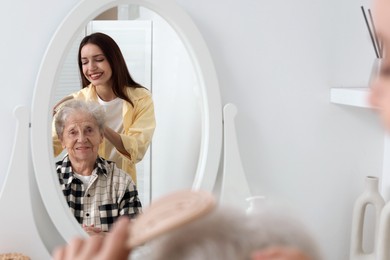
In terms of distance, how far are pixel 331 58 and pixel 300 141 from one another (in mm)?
181

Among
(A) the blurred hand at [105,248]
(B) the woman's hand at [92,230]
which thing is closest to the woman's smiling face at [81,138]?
(B) the woman's hand at [92,230]

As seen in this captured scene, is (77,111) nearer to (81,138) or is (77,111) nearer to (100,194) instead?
(81,138)

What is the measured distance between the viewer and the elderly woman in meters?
→ 1.08

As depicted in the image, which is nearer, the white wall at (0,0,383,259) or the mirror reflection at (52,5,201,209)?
the mirror reflection at (52,5,201,209)

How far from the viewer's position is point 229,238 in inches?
11.4

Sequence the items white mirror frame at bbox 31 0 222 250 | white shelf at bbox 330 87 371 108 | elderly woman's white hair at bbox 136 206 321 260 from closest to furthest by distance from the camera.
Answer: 1. elderly woman's white hair at bbox 136 206 321 260
2. white mirror frame at bbox 31 0 222 250
3. white shelf at bbox 330 87 371 108

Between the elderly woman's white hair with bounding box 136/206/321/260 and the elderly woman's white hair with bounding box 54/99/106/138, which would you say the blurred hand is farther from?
the elderly woman's white hair with bounding box 54/99/106/138

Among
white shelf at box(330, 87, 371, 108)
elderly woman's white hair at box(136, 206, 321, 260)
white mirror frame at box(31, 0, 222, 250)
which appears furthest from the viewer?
white shelf at box(330, 87, 371, 108)

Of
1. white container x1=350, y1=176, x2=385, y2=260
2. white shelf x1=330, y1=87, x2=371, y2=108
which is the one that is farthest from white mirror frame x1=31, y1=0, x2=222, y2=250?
white container x1=350, y1=176, x2=385, y2=260

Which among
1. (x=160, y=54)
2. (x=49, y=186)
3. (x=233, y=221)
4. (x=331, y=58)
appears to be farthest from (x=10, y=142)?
(x=233, y=221)

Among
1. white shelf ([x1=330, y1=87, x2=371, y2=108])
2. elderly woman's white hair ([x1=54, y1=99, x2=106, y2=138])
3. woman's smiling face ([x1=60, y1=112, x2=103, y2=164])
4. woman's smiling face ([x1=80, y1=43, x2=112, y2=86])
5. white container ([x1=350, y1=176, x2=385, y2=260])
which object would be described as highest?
woman's smiling face ([x1=80, y1=43, x2=112, y2=86])

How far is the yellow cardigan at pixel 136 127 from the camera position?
1108 mm

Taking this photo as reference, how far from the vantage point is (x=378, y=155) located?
1.33 m

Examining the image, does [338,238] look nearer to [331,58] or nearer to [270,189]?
[270,189]
